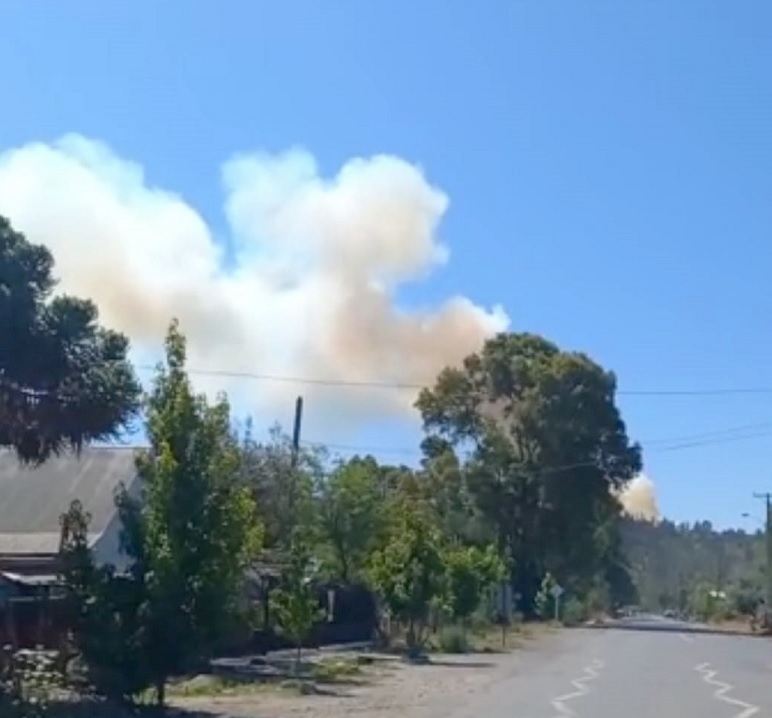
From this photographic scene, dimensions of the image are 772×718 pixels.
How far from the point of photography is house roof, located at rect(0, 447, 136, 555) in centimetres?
4659

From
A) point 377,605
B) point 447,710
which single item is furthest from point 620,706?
point 377,605

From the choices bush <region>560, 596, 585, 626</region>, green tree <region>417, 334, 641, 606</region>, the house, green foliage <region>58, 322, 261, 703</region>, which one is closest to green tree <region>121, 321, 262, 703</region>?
green foliage <region>58, 322, 261, 703</region>

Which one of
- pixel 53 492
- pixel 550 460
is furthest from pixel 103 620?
pixel 550 460

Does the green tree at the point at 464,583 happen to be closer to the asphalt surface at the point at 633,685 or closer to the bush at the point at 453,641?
the bush at the point at 453,641

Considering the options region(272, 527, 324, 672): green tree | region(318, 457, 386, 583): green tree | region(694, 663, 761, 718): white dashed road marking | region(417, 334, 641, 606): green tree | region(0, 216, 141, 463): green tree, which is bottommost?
region(694, 663, 761, 718): white dashed road marking

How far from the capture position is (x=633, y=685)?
113ft

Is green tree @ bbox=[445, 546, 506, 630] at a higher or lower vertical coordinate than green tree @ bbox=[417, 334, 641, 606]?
lower

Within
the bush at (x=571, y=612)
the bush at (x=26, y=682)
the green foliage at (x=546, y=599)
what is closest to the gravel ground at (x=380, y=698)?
the bush at (x=26, y=682)

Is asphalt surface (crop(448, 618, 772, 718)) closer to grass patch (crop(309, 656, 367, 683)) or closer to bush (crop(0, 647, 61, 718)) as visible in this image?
grass patch (crop(309, 656, 367, 683))

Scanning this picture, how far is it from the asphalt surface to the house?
1182 cm

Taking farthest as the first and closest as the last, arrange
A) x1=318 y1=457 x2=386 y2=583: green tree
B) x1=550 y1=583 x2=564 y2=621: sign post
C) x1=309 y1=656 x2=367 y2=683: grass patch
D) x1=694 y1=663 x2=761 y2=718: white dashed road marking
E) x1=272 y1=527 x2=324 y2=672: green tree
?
x1=550 y1=583 x2=564 y2=621: sign post
x1=318 y1=457 x2=386 y2=583: green tree
x1=272 y1=527 x2=324 y2=672: green tree
x1=309 y1=656 x2=367 y2=683: grass patch
x1=694 y1=663 x2=761 y2=718: white dashed road marking

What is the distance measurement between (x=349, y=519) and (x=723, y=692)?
89.7ft

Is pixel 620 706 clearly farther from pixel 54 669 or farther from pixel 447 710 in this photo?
pixel 54 669

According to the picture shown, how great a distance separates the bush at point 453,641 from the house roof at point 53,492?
1302cm
